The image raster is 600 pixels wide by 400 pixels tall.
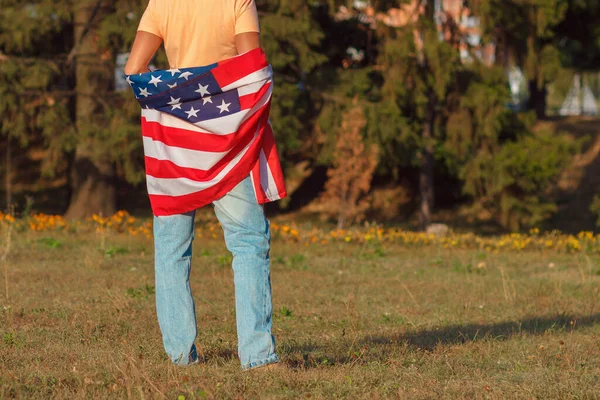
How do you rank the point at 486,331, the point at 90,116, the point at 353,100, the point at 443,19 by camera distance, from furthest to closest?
the point at 443,19
the point at 353,100
the point at 90,116
the point at 486,331

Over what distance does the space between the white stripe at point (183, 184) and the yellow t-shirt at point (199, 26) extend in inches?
17.0

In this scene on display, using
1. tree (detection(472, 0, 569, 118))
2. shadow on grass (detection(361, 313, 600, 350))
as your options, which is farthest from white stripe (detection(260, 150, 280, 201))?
tree (detection(472, 0, 569, 118))

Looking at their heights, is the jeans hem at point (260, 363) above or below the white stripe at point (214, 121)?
below

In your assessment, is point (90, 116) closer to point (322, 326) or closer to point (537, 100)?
point (322, 326)

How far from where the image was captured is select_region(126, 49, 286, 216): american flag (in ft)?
14.4

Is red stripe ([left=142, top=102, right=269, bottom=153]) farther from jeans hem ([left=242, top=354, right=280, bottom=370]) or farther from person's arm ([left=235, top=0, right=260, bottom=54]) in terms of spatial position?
jeans hem ([left=242, top=354, right=280, bottom=370])

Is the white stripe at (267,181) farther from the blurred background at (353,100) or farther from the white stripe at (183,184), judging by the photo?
the blurred background at (353,100)

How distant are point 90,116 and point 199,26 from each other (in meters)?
14.3

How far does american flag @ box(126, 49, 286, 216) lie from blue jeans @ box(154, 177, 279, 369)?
0.07 m

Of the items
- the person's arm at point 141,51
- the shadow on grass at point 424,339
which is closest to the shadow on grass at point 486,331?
the shadow on grass at point 424,339

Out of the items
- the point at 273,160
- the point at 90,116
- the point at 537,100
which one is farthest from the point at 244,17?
the point at 537,100

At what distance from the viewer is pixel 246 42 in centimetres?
434

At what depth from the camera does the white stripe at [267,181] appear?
442 cm

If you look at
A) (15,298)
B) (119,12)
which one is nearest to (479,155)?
(119,12)
